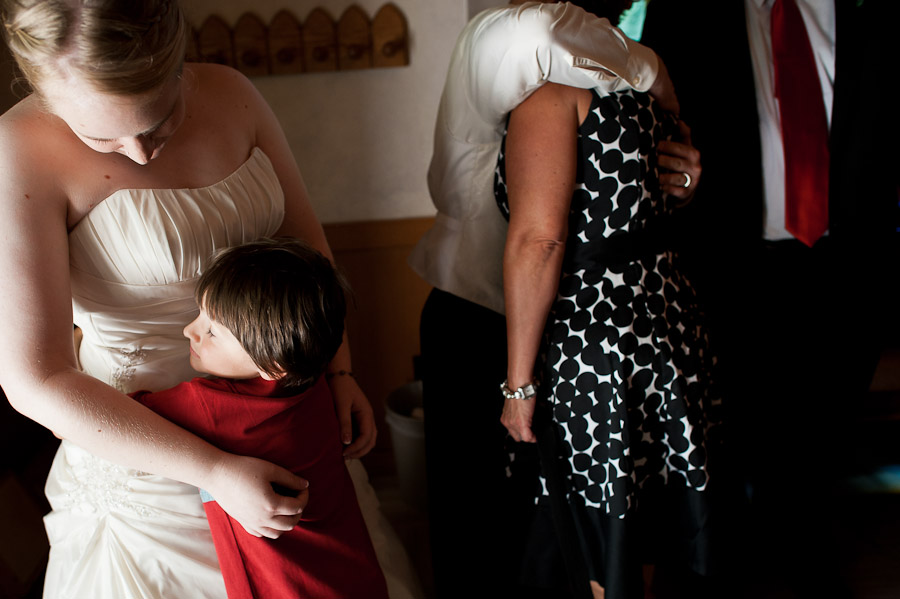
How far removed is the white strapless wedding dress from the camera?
3.28ft

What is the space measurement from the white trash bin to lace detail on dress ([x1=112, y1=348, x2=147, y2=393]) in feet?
3.47

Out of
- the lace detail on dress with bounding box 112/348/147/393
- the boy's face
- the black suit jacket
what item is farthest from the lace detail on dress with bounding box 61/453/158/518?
the black suit jacket

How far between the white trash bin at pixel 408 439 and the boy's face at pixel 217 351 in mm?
1048

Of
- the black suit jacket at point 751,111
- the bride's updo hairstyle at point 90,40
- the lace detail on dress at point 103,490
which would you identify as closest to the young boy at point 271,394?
the lace detail on dress at point 103,490

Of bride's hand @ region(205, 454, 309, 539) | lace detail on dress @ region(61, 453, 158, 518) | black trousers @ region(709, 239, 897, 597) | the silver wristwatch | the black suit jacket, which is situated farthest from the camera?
black trousers @ region(709, 239, 897, 597)

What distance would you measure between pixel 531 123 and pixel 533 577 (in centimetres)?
104

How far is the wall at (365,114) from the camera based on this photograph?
1.97 m

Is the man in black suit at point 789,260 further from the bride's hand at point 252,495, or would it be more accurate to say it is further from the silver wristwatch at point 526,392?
A: the bride's hand at point 252,495

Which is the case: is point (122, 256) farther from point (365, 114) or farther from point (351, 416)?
point (365, 114)

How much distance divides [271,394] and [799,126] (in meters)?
1.57

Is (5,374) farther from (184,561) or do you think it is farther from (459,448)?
(459,448)

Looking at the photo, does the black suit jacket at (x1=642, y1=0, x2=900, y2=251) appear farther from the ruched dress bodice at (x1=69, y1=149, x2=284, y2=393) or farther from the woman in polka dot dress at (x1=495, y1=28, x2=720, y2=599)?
the ruched dress bodice at (x1=69, y1=149, x2=284, y2=393)

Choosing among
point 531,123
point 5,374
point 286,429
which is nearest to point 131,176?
point 5,374

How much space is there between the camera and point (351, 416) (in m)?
1.30
